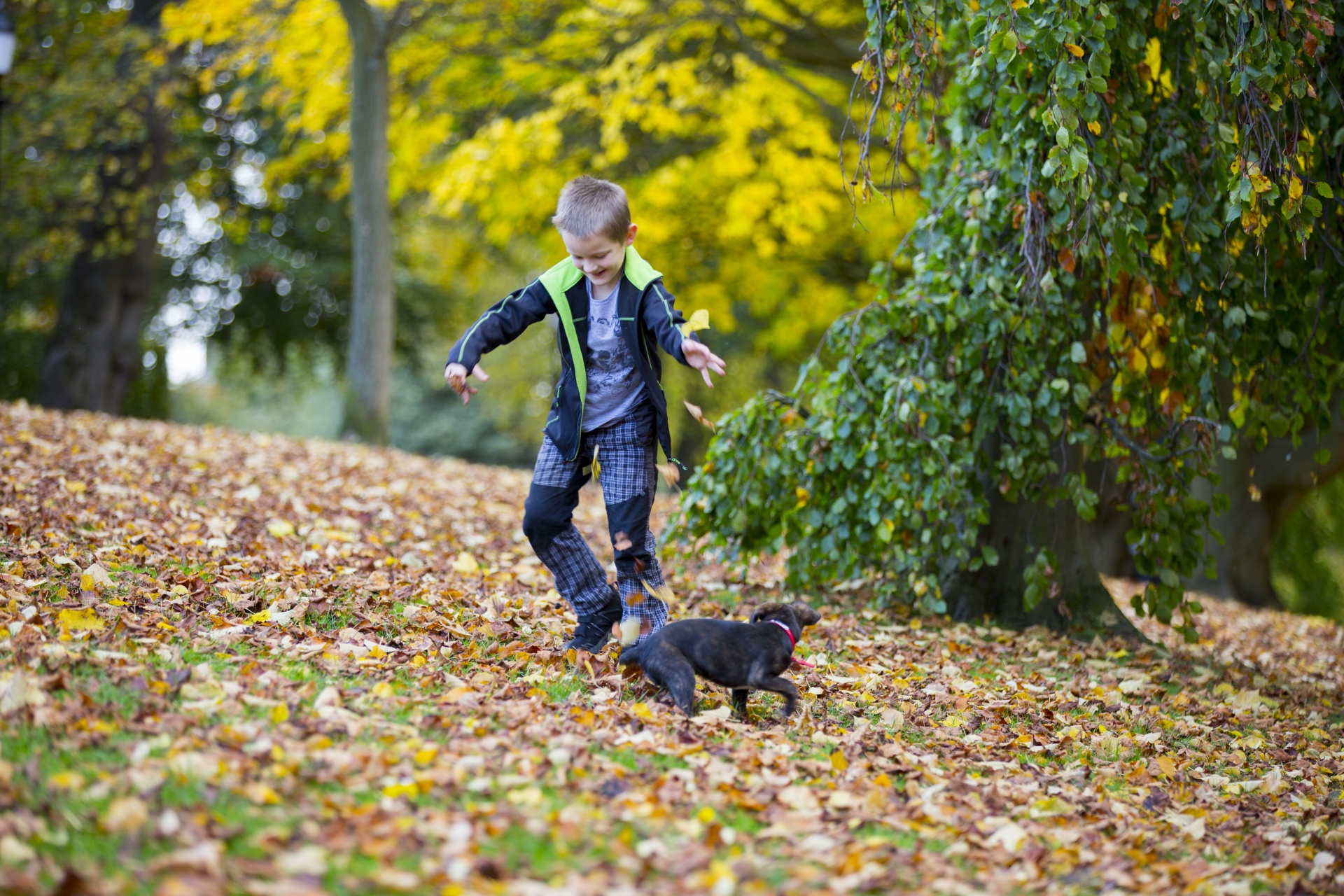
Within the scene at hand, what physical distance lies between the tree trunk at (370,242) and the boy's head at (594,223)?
24.0 feet

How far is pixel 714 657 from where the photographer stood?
308cm

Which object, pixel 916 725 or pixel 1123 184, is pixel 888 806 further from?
pixel 1123 184

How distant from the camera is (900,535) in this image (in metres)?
4.91

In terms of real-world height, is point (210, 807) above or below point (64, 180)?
below

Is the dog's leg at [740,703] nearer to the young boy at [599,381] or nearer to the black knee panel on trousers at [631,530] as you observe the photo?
the young boy at [599,381]

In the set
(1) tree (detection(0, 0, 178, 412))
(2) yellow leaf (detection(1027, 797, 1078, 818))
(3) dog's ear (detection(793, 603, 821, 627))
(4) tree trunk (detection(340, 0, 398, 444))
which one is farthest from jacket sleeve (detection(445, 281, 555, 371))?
(1) tree (detection(0, 0, 178, 412))

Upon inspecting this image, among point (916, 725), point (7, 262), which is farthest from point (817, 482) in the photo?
point (7, 262)

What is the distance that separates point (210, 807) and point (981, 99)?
4.28 metres

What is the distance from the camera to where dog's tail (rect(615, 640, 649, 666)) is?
3.20 m

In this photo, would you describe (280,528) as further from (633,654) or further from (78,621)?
(633,654)

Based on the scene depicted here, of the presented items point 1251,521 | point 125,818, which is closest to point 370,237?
point 125,818

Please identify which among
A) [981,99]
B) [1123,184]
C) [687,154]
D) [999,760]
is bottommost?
[999,760]

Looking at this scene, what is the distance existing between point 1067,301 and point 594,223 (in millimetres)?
2424

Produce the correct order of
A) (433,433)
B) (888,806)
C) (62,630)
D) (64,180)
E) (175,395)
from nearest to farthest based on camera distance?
(888,806) → (62,630) → (64,180) → (433,433) → (175,395)
